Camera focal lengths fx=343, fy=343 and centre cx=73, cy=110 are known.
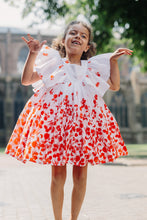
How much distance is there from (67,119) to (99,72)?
64 cm

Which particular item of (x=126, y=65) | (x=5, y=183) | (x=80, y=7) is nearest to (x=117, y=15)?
(x=80, y=7)

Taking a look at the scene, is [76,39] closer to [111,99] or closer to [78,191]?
[78,191]

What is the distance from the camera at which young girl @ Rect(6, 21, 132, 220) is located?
109 inches

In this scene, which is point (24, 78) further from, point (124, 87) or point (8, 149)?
point (124, 87)

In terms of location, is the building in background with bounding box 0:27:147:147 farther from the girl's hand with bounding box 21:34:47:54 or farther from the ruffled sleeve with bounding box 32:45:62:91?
the girl's hand with bounding box 21:34:47:54

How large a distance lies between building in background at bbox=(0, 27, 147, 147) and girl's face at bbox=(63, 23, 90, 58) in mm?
27655

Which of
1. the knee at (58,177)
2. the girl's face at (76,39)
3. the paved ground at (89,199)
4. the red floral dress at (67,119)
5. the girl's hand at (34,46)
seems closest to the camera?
the red floral dress at (67,119)

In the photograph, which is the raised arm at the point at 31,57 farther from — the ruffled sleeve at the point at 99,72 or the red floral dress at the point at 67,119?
the ruffled sleeve at the point at 99,72

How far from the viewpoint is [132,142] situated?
33.3m

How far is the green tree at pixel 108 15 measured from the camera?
12.5 metres

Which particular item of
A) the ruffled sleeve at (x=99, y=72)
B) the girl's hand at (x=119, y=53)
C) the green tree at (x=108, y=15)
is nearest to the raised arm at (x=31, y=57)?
the ruffled sleeve at (x=99, y=72)

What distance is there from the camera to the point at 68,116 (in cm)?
287

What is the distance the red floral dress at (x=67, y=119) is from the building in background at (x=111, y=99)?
27.7m

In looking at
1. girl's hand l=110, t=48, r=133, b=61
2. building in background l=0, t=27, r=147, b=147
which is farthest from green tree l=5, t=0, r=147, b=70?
building in background l=0, t=27, r=147, b=147
